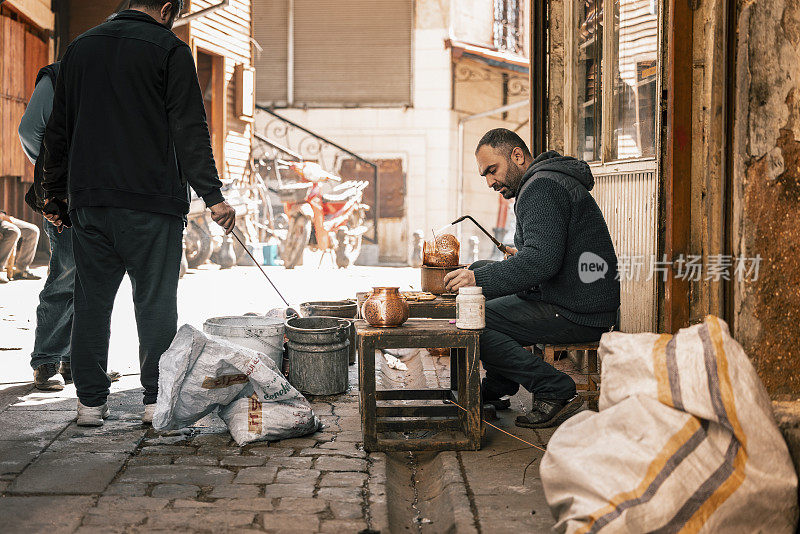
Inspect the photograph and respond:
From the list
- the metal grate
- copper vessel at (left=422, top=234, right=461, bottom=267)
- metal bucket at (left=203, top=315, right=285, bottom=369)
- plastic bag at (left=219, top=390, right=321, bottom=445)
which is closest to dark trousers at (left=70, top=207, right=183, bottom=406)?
plastic bag at (left=219, top=390, right=321, bottom=445)

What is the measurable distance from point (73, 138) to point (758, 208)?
10.3 feet

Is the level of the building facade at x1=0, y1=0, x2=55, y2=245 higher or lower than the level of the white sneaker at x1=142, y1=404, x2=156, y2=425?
higher

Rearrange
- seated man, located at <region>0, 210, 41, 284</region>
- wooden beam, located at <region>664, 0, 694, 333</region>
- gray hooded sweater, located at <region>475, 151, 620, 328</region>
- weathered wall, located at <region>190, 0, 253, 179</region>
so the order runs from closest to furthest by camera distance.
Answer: wooden beam, located at <region>664, 0, 694, 333</region> → gray hooded sweater, located at <region>475, 151, 620, 328</region> → seated man, located at <region>0, 210, 41, 284</region> → weathered wall, located at <region>190, 0, 253, 179</region>

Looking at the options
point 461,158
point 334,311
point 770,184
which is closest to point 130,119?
point 334,311

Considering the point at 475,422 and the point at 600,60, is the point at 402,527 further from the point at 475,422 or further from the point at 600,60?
the point at 600,60

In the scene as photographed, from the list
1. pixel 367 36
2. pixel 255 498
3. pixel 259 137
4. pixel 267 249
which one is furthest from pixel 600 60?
pixel 367 36

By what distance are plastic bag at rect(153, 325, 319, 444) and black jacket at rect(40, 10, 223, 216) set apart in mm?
726

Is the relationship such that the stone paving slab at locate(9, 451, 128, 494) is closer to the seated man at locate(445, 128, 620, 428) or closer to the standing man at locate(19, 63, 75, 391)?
the standing man at locate(19, 63, 75, 391)

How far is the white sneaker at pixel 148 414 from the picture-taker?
14.4 feet

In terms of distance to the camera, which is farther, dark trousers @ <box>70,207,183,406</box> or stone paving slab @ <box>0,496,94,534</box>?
dark trousers @ <box>70,207,183,406</box>

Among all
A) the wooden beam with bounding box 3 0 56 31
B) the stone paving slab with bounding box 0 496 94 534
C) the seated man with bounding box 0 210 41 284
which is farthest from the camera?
the wooden beam with bounding box 3 0 56 31

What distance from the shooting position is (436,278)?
4762 millimetres

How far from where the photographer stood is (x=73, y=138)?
4.12m

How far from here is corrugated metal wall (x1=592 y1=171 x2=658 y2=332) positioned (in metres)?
5.27
